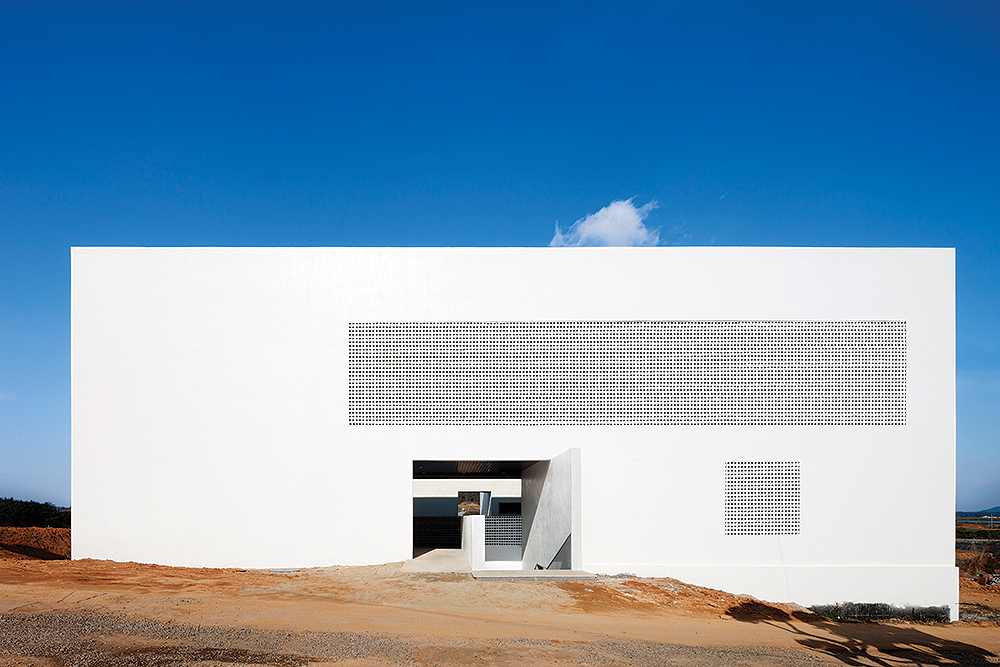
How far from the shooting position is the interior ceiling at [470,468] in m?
16.0

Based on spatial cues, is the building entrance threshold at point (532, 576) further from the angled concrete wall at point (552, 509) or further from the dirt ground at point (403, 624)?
the angled concrete wall at point (552, 509)

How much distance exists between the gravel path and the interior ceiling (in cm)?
761

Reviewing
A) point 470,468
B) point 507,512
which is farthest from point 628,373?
point 507,512

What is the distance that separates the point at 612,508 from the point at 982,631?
20.8 ft

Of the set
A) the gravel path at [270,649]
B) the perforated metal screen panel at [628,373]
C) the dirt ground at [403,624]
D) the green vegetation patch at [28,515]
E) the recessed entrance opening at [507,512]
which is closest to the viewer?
the gravel path at [270,649]

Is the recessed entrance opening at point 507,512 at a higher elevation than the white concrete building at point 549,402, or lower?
lower

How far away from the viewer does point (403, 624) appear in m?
8.23

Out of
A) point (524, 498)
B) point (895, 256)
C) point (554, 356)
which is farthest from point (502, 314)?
point (895, 256)

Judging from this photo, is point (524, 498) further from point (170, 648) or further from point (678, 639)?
point (170, 648)

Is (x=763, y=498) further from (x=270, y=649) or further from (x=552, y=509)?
(x=270, y=649)

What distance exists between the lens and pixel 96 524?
13141 mm

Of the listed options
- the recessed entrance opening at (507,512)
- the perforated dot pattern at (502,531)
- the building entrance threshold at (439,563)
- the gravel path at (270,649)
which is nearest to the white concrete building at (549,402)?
the recessed entrance opening at (507,512)

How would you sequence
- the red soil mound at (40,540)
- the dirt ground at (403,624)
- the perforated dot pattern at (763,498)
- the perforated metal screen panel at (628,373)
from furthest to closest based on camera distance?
the red soil mound at (40,540)
the perforated metal screen panel at (628,373)
the perforated dot pattern at (763,498)
the dirt ground at (403,624)

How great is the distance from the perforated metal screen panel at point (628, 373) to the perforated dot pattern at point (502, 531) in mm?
9895
